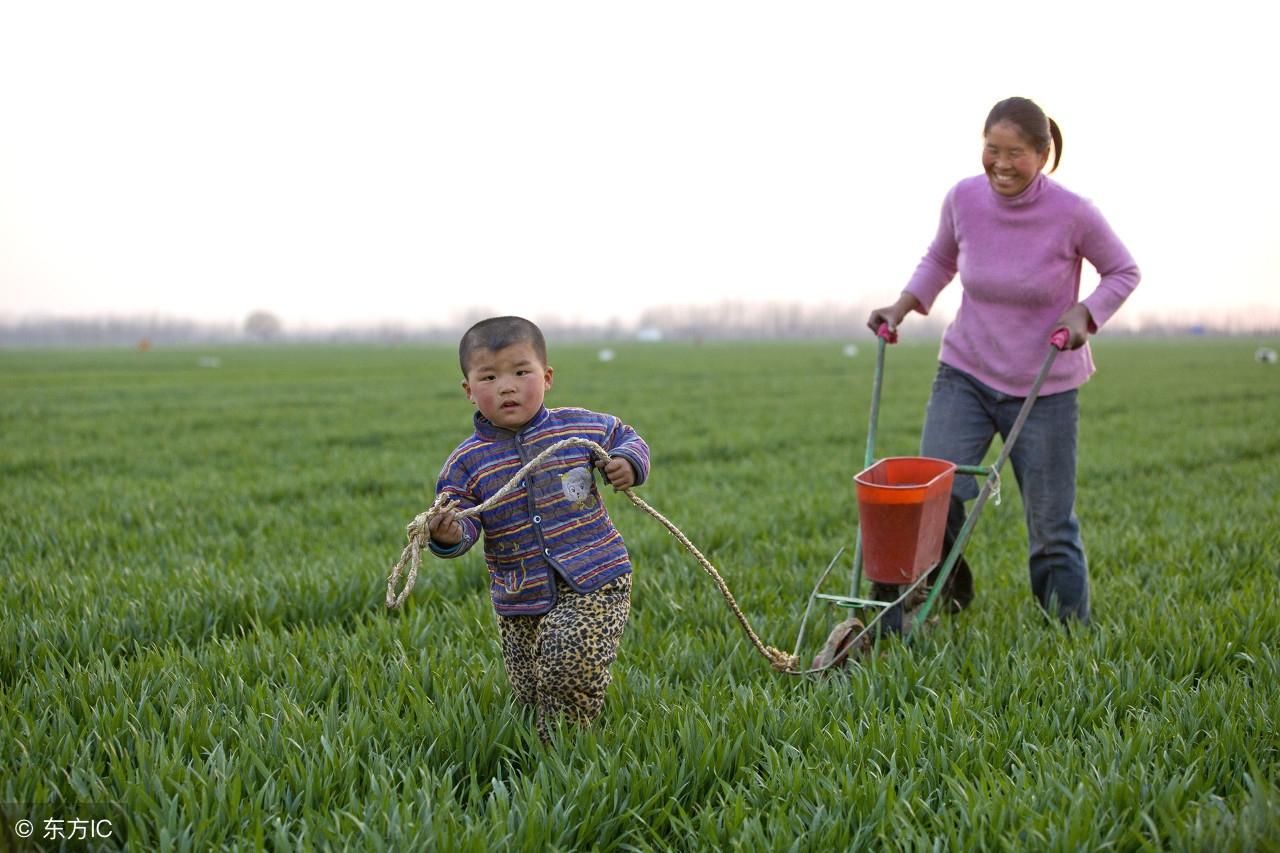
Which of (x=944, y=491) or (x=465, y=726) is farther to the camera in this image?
(x=944, y=491)

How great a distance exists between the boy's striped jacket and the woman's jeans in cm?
181

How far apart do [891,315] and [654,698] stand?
1.98m

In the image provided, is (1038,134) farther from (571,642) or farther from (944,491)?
(571,642)

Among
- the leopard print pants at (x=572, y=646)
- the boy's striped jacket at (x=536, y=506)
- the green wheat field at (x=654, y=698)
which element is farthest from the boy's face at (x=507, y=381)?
the green wheat field at (x=654, y=698)

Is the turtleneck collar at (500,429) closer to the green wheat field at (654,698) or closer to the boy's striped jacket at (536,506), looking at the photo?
the boy's striped jacket at (536,506)

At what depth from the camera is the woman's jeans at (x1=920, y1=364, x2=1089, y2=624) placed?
4.09 meters

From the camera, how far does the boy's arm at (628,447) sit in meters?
2.86

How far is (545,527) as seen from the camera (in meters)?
2.89

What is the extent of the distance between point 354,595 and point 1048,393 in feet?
10.5

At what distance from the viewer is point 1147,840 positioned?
7.42 ft

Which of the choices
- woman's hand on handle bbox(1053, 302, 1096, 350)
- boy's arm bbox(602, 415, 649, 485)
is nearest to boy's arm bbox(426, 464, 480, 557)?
boy's arm bbox(602, 415, 649, 485)

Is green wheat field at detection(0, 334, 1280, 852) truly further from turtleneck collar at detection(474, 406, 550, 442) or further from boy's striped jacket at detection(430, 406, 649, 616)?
turtleneck collar at detection(474, 406, 550, 442)

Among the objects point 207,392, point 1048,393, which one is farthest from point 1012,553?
point 207,392

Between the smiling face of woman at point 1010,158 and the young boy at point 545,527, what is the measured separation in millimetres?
1918
